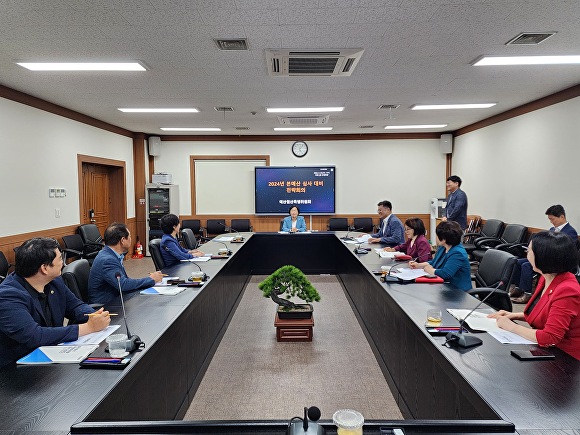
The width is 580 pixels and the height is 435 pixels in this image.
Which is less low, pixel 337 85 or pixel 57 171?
pixel 337 85

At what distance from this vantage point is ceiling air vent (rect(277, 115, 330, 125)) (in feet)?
21.6

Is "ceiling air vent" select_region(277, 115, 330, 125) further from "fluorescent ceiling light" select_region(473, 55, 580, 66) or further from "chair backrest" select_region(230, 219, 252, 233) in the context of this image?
"fluorescent ceiling light" select_region(473, 55, 580, 66)

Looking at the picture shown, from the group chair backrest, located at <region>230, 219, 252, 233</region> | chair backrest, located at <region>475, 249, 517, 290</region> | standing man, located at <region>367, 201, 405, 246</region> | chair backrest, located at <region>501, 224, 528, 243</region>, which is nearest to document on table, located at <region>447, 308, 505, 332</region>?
chair backrest, located at <region>475, 249, 517, 290</region>

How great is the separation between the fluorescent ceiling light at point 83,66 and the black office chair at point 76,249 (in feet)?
8.18

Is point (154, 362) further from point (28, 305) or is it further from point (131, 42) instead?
point (131, 42)

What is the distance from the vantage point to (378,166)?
8.92 metres

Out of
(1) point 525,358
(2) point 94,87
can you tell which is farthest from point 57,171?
(1) point 525,358

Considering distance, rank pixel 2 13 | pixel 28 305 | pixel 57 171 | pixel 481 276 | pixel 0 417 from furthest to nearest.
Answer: pixel 57 171 → pixel 481 276 → pixel 2 13 → pixel 28 305 → pixel 0 417

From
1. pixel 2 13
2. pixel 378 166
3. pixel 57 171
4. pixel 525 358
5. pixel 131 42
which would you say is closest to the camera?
pixel 525 358

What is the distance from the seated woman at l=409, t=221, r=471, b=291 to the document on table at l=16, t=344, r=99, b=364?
96.5 inches

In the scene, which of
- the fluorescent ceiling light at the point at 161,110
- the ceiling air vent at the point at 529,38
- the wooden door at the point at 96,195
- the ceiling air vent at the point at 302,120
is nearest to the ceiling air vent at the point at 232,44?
the ceiling air vent at the point at 529,38

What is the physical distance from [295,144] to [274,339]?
5.77 meters

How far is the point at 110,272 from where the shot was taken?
276 cm

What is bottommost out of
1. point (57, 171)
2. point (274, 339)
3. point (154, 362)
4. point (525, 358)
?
point (274, 339)
